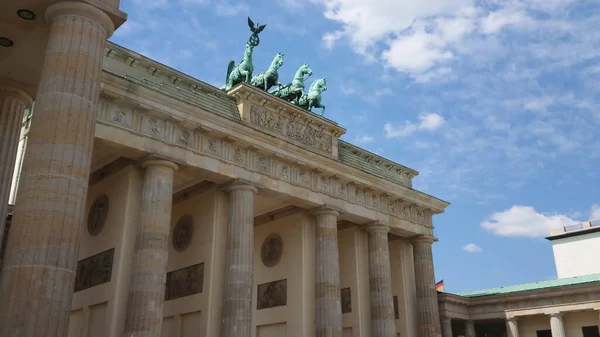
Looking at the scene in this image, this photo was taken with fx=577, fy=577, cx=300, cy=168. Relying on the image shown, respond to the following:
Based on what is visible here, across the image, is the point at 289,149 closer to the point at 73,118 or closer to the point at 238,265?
the point at 238,265

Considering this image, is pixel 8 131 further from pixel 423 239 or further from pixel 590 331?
pixel 590 331

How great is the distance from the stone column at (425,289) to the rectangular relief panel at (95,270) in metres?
19.9

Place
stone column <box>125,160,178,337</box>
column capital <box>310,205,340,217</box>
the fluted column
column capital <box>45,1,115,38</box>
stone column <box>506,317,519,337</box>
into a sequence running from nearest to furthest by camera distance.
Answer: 1. column capital <box>45,1,115,38</box>
2. the fluted column
3. stone column <box>125,160,178,337</box>
4. column capital <box>310,205,340,217</box>
5. stone column <box>506,317,519,337</box>

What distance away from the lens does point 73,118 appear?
11250mm

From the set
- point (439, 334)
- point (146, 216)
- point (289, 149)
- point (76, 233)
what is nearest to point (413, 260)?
point (439, 334)

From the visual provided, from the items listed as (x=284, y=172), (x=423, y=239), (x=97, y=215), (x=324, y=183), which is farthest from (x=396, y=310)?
(x=97, y=215)

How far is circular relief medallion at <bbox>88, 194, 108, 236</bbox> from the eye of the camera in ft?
84.7

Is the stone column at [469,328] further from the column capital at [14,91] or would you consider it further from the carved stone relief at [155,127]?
the column capital at [14,91]

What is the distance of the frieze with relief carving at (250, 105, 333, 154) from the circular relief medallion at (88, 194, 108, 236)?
8066 millimetres

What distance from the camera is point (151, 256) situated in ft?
75.0

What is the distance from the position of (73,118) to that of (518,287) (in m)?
39.2

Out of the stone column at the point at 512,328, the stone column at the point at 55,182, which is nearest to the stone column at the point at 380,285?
the stone column at the point at 512,328

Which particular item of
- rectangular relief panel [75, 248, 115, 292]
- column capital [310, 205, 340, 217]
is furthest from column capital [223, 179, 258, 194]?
rectangular relief panel [75, 248, 115, 292]

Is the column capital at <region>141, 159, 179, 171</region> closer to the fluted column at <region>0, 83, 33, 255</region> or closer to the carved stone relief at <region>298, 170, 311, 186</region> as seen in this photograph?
the carved stone relief at <region>298, 170, 311, 186</region>
